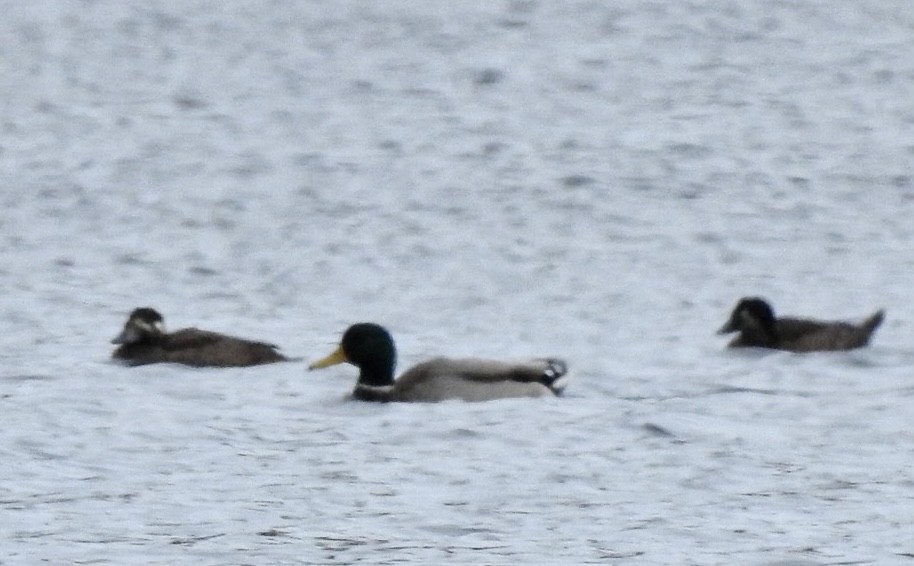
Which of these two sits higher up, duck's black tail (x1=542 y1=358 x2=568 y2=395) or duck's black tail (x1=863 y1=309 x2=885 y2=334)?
duck's black tail (x1=863 y1=309 x2=885 y2=334)

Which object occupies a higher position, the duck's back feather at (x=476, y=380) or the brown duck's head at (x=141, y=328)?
the brown duck's head at (x=141, y=328)

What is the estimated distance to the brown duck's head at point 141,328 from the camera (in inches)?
628

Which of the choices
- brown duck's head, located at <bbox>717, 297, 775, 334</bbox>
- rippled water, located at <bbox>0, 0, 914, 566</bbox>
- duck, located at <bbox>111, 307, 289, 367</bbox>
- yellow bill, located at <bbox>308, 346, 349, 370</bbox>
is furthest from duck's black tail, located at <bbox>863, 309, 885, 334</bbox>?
duck, located at <bbox>111, 307, 289, 367</bbox>

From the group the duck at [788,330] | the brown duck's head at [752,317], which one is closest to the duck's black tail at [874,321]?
the duck at [788,330]

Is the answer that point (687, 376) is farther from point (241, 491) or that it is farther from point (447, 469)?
point (241, 491)

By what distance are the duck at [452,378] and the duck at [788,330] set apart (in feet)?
6.87

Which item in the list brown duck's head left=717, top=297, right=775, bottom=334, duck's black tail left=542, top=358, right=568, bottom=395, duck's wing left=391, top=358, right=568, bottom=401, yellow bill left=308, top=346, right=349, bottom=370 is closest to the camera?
duck's wing left=391, top=358, right=568, bottom=401

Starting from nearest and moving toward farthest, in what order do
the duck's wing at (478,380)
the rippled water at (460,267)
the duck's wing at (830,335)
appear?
the rippled water at (460,267), the duck's wing at (478,380), the duck's wing at (830,335)

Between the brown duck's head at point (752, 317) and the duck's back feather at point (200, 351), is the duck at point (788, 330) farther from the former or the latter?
the duck's back feather at point (200, 351)

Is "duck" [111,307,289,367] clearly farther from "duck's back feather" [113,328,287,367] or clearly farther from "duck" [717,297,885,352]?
"duck" [717,297,885,352]

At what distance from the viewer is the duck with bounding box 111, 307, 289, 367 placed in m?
15.6

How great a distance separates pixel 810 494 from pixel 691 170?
12049 mm

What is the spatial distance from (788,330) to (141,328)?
14.5ft

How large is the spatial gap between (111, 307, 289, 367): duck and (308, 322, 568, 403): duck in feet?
2.71
